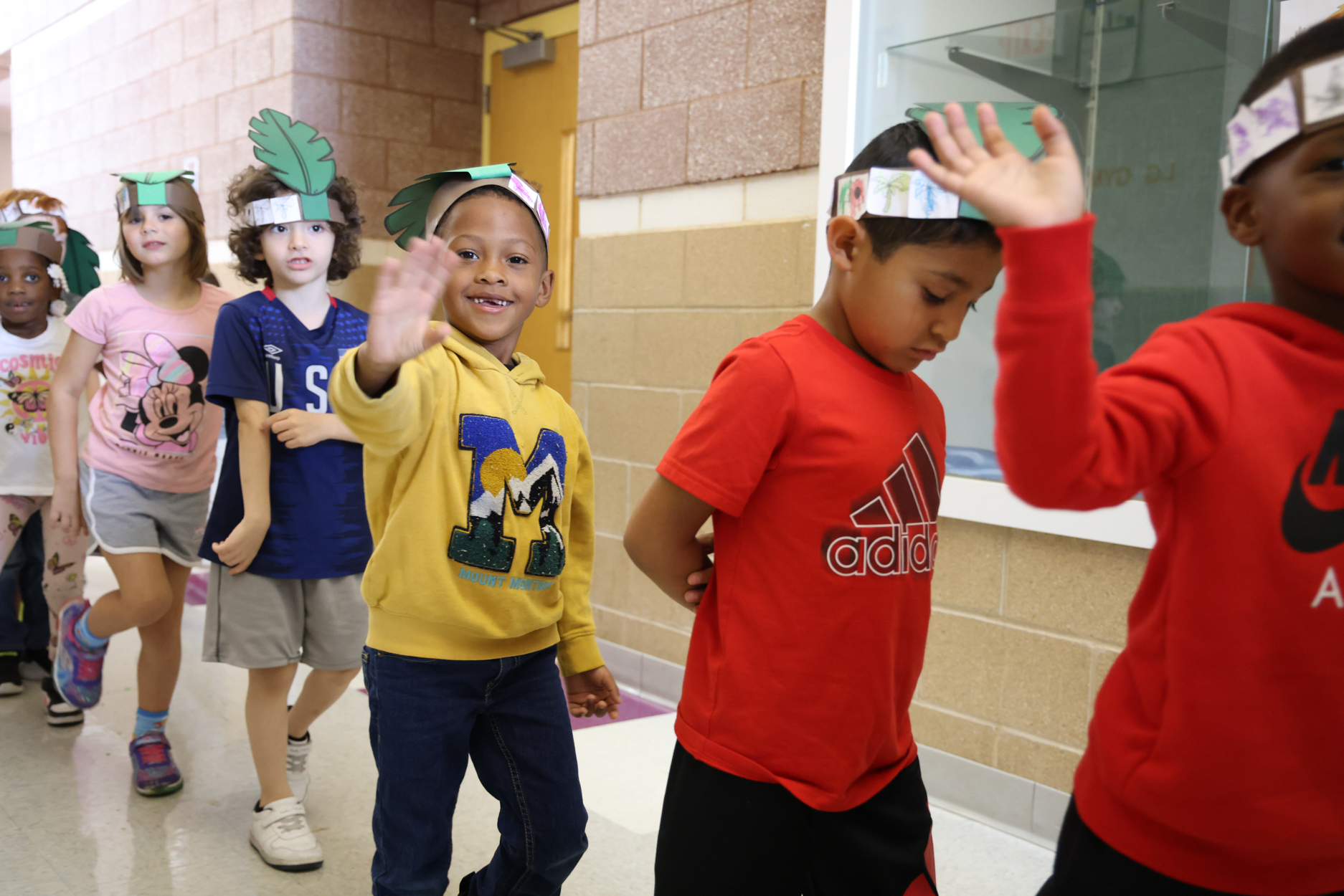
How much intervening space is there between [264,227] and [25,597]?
1887 mm

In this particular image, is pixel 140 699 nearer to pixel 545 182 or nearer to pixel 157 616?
pixel 157 616

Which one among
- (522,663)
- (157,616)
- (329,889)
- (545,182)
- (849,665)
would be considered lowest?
(329,889)

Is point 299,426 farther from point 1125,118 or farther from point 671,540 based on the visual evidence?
point 1125,118

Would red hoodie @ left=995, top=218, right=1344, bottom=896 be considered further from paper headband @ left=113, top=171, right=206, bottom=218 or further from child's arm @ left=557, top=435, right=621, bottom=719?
paper headband @ left=113, top=171, right=206, bottom=218

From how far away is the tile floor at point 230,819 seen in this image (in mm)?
2094

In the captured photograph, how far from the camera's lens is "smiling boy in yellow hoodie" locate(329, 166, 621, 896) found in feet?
4.91

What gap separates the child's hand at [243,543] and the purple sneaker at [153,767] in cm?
69

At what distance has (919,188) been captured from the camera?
113 centimetres

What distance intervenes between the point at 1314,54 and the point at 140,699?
2.68 meters

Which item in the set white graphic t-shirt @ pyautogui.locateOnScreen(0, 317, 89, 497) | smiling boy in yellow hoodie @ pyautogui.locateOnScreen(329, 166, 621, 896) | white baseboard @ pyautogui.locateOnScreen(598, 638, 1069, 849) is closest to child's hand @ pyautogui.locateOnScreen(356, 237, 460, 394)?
smiling boy in yellow hoodie @ pyautogui.locateOnScreen(329, 166, 621, 896)

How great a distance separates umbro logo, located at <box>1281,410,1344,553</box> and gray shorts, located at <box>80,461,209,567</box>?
2.20 meters

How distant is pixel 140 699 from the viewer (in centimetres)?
257

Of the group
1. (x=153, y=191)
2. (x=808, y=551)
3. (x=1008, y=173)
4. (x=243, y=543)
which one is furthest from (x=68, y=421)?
(x=1008, y=173)

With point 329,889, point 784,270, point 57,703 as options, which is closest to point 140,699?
point 57,703
